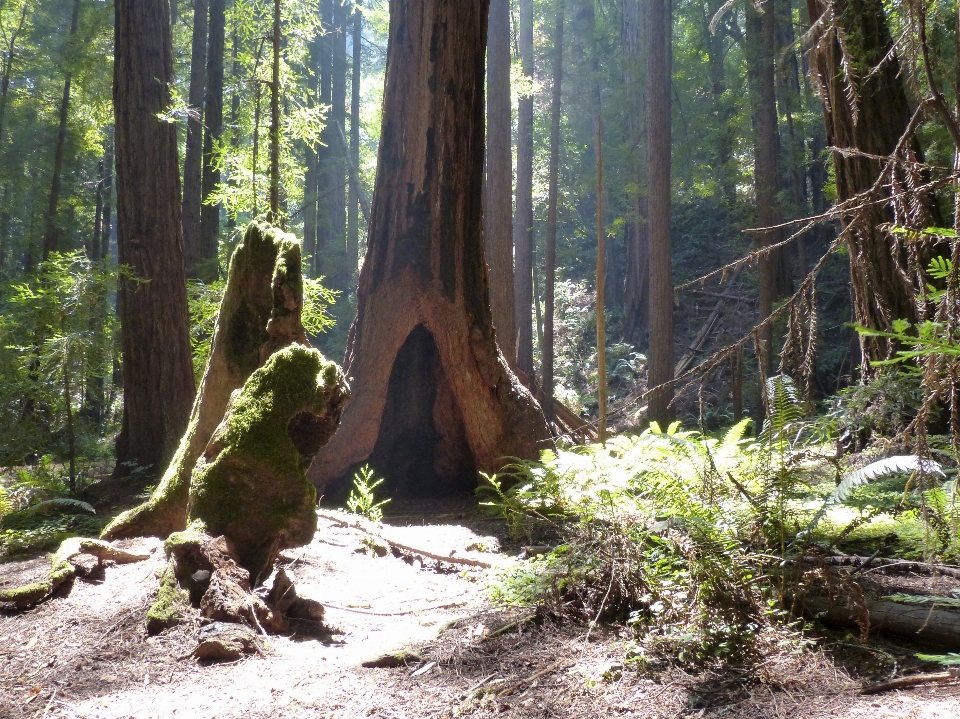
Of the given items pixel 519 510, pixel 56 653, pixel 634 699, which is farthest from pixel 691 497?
pixel 56 653

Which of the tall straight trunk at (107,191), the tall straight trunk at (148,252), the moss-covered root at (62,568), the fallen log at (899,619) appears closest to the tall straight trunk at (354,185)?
the tall straight trunk at (107,191)

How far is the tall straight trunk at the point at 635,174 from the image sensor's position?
2544 centimetres

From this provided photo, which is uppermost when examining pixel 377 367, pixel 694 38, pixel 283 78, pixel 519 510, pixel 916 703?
pixel 694 38

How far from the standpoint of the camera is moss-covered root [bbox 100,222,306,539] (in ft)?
18.3

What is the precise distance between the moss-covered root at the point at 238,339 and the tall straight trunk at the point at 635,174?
772 inches

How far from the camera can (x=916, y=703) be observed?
2.66m

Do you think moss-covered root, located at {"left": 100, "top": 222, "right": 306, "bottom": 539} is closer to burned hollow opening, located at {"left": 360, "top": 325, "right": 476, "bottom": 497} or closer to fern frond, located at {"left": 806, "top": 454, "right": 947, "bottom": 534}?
burned hollow opening, located at {"left": 360, "top": 325, "right": 476, "bottom": 497}

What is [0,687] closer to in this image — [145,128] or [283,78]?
[145,128]

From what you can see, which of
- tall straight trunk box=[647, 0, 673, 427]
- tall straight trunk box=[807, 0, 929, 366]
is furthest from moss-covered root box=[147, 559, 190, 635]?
tall straight trunk box=[647, 0, 673, 427]

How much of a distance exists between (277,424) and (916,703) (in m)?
3.61

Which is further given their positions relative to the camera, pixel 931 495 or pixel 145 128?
pixel 145 128

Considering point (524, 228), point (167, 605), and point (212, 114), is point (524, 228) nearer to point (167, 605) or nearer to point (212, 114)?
point (212, 114)

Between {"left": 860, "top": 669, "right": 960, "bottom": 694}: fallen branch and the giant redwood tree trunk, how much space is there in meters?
5.74

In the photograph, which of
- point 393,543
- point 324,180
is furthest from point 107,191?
point 393,543
